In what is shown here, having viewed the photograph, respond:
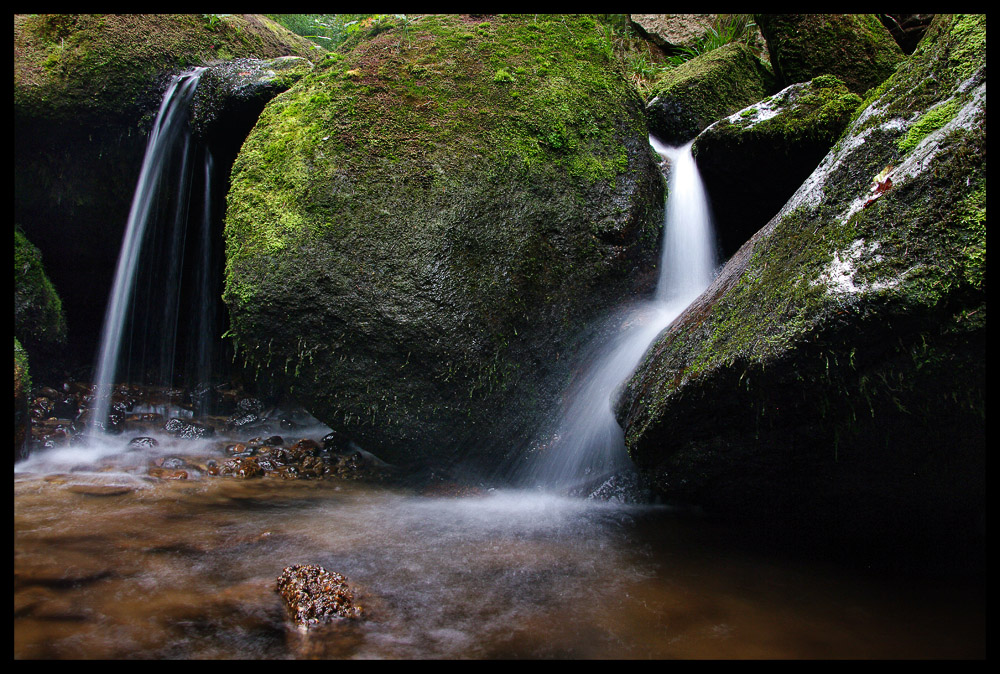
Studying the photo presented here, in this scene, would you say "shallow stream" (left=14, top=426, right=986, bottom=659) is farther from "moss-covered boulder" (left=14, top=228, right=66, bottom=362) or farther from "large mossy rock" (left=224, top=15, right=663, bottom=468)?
"moss-covered boulder" (left=14, top=228, right=66, bottom=362)

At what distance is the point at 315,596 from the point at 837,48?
665 centimetres

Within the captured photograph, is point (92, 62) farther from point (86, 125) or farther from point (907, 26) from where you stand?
point (907, 26)

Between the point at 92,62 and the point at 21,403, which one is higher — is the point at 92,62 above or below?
above

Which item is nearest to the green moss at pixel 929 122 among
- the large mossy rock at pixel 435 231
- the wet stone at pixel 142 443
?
the large mossy rock at pixel 435 231

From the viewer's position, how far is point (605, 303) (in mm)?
4566

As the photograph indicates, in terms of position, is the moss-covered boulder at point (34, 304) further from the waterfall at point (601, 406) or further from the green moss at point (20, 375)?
the waterfall at point (601, 406)

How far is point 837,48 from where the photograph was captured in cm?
556

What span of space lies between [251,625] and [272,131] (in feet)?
12.1

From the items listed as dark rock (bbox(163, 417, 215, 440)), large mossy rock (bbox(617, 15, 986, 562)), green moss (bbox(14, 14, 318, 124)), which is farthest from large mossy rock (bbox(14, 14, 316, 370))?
large mossy rock (bbox(617, 15, 986, 562))

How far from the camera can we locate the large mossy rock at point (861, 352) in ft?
7.54

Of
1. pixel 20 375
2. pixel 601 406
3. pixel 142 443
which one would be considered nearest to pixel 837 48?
pixel 601 406

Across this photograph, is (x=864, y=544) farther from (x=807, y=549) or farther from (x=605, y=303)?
(x=605, y=303)

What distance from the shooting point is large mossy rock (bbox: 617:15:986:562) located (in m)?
2.30

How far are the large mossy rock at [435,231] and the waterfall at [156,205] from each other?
1.46 meters
